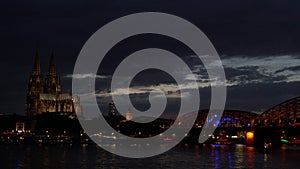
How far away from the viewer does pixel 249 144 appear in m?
116

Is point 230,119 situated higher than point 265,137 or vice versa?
point 230,119

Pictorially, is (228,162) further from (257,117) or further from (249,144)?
(257,117)

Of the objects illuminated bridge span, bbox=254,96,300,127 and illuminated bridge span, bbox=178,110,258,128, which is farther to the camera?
illuminated bridge span, bbox=178,110,258,128

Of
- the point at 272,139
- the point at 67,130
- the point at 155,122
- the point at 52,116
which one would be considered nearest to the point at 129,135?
the point at 155,122

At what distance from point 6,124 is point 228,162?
141m

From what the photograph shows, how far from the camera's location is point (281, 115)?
4815 inches

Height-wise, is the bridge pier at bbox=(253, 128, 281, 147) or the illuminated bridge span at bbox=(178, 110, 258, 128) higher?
the illuminated bridge span at bbox=(178, 110, 258, 128)

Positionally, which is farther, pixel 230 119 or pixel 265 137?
pixel 230 119

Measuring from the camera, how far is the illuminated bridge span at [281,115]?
118 m

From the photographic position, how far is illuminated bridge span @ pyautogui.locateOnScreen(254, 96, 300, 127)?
118238 mm

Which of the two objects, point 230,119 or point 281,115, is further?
point 230,119

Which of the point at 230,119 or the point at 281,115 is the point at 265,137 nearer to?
the point at 281,115

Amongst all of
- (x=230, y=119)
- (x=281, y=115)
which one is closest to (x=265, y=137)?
(x=281, y=115)

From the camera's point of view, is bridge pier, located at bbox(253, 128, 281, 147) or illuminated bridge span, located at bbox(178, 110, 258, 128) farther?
illuminated bridge span, located at bbox(178, 110, 258, 128)
